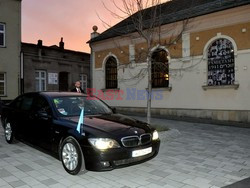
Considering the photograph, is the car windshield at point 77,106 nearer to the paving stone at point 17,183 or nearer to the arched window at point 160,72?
the paving stone at point 17,183

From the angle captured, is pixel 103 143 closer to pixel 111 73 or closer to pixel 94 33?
pixel 111 73

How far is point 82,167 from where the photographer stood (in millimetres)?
4266

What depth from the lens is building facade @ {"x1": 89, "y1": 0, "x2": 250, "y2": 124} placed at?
467 inches

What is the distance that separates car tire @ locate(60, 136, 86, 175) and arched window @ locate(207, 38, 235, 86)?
10.1m

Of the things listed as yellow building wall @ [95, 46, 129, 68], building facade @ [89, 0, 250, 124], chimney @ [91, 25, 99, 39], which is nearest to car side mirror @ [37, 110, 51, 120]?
building facade @ [89, 0, 250, 124]

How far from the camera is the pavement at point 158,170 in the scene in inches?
161

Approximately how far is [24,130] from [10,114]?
121cm

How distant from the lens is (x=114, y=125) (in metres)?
4.68

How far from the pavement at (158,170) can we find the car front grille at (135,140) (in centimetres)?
58

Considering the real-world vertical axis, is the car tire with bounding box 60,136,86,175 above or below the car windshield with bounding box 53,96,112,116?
below

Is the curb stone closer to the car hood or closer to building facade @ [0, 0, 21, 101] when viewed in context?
the car hood

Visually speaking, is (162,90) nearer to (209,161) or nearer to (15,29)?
(209,161)

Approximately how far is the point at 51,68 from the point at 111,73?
6.09 meters

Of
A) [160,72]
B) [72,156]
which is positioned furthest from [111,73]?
[72,156]
